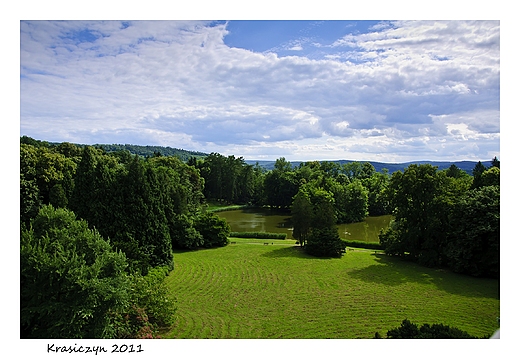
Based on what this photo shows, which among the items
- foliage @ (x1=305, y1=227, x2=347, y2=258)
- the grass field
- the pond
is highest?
foliage @ (x1=305, y1=227, x2=347, y2=258)

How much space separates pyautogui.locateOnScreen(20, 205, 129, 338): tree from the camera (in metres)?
7.15

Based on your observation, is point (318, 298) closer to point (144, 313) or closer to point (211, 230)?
point (144, 313)

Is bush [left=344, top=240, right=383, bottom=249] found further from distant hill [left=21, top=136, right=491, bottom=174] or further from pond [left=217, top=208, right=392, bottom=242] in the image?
distant hill [left=21, top=136, right=491, bottom=174]

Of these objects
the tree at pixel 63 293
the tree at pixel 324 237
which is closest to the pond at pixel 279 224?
the tree at pixel 324 237

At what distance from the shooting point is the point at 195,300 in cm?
1138

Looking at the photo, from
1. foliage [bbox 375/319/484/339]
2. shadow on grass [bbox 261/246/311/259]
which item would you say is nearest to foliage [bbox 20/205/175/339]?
foliage [bbox 375/319/484/339]

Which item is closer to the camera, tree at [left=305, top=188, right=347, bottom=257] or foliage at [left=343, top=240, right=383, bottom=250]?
tree at [left=305, top=188, right=347, bottom=257]

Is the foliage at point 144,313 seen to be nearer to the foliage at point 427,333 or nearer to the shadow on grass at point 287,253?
the foliage at point 427,333

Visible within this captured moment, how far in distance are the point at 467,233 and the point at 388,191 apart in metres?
4.22

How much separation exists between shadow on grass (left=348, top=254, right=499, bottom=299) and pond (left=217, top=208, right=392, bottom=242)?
34.4ft

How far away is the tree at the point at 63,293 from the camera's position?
7.15m

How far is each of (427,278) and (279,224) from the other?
20910 mm
